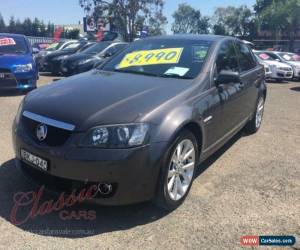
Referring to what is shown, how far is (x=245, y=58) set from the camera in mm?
6215

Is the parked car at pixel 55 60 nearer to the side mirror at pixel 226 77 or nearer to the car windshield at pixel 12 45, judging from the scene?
the car windshield at pixel 12 45

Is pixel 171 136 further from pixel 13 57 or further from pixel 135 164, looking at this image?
pixel 13 57

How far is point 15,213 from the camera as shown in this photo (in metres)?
3.70

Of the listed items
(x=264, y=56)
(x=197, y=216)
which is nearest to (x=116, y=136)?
(x=197, y=216)

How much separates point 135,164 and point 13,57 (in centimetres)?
784

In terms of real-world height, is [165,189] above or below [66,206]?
above

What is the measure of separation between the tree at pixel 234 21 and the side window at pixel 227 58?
230 ft

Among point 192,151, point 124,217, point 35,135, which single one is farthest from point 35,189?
point 192,151

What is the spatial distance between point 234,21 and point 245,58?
79.1 m

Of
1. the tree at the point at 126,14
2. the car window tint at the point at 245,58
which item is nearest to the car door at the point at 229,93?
the car window tint at the point at 245,58

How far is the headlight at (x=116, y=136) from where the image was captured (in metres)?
3.34

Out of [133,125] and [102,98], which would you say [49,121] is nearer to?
[102,98]

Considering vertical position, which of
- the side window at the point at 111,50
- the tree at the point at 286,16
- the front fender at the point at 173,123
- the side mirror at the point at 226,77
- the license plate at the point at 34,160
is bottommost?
the license plate at the point at 34,160
